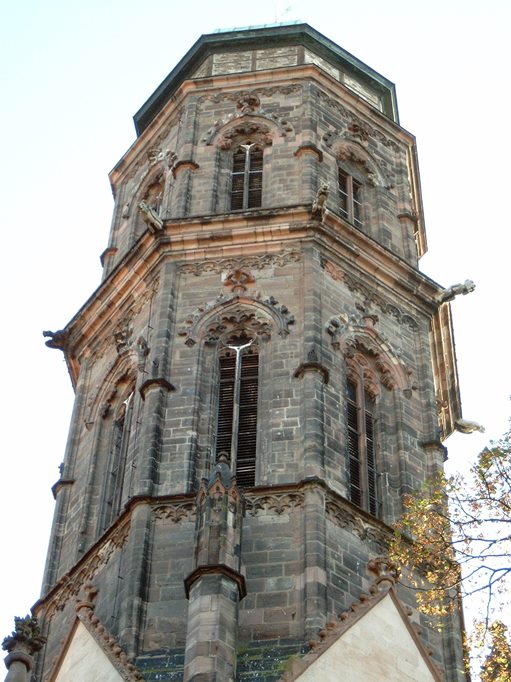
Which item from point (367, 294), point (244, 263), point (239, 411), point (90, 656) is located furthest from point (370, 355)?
point (90, 656)

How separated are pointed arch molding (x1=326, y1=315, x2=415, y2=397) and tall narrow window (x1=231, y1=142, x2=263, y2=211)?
15.7 feet

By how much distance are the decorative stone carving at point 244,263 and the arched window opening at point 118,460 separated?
302 centimetres

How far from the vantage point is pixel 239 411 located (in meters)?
31.1

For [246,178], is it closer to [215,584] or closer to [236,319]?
[236,319]

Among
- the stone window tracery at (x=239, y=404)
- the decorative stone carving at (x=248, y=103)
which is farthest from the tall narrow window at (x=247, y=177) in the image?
the stone window tracery at (x=239, y=404)

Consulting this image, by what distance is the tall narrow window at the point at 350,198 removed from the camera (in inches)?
1486

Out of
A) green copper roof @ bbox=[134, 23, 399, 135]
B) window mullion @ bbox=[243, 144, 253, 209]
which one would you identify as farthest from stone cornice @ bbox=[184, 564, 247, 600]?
green copper roof @ bbox=[134, 23, 399, 135]

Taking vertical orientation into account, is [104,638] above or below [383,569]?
below

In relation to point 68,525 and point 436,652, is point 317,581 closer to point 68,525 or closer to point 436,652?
point 436,652

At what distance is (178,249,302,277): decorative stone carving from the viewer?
1336 inches

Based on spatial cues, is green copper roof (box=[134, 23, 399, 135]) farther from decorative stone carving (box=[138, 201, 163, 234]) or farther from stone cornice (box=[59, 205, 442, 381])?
decorative stone carving (box=[138, 201, 163, 234])

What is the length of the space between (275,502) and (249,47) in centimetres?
1736

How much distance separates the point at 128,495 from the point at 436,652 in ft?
20.5

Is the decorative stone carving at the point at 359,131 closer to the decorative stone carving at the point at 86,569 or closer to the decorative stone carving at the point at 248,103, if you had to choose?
the decorative stone carving at the point at 248,103
